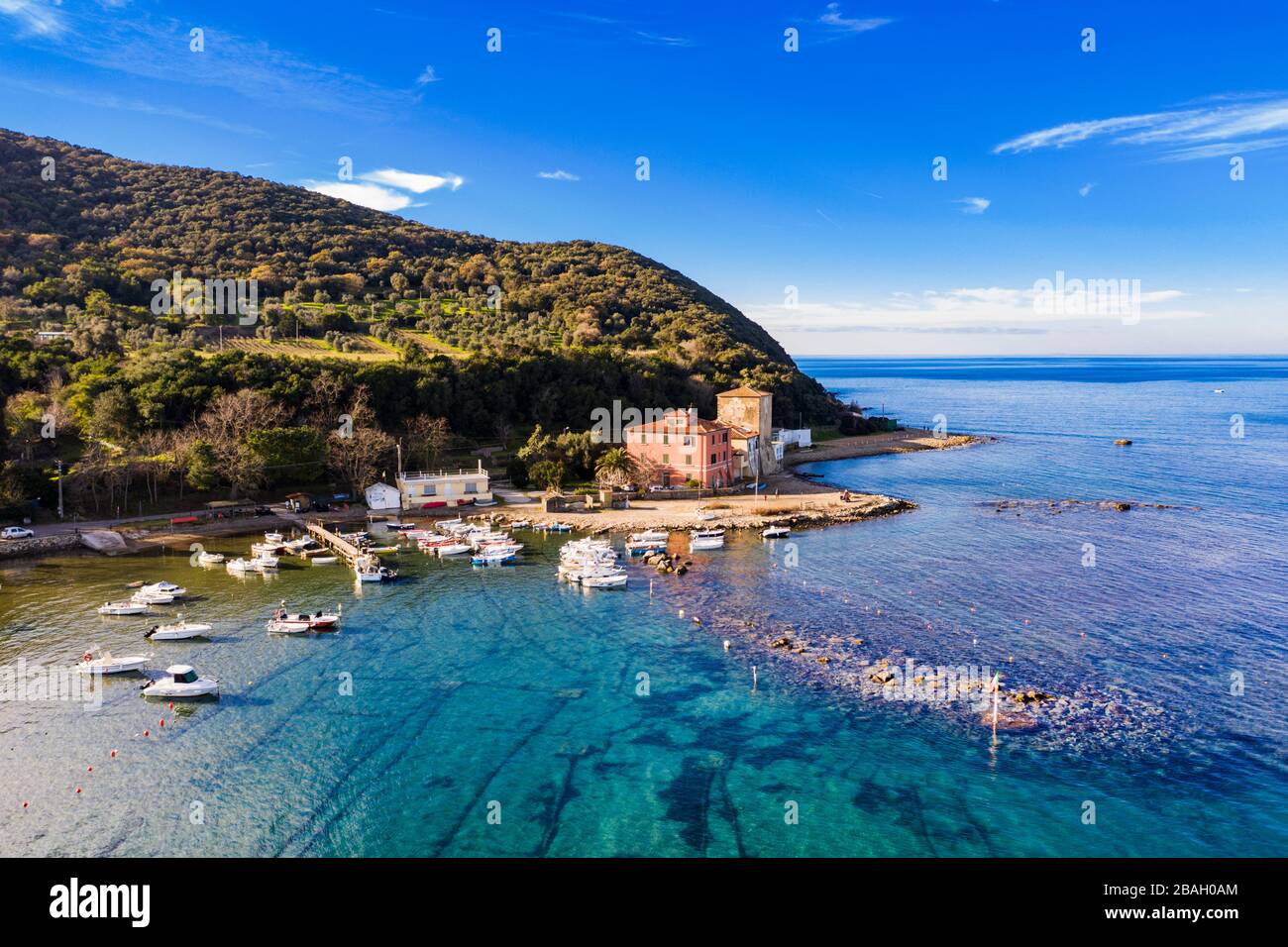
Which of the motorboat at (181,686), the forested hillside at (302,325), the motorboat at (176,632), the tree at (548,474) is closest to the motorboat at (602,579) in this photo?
the motorboat at (176,632)

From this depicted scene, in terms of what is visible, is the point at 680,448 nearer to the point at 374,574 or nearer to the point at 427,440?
the point at 427,440

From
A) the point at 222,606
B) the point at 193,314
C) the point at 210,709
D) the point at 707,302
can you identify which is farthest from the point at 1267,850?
the point at 707,302


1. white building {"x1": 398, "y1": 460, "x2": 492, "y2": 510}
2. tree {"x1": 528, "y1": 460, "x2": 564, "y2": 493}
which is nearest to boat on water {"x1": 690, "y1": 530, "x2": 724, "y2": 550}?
tree {"x1": 528, "y1": 460, "x2": 564, "y2": 493}

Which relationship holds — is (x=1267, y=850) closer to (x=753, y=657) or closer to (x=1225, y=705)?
(x=1225, y=705)
